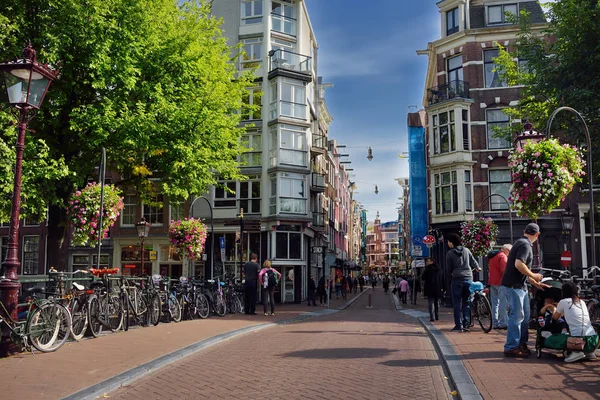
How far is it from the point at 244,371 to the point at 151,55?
14.3m

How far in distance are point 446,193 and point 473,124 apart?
4089 mm

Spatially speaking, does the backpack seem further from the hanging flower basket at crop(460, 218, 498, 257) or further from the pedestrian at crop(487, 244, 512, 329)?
the hanging flower basket at crop(460, 218, 498, 257)

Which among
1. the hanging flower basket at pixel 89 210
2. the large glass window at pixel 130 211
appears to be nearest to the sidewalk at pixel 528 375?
the hanging flower basket at pixel 89 210

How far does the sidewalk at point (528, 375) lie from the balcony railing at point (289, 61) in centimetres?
2766

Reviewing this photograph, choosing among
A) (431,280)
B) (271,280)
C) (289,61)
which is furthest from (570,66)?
(289,61)

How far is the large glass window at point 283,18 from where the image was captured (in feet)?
116

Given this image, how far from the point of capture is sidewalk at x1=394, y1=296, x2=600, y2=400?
580 cm

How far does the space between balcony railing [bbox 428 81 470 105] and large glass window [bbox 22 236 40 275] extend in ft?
87.5

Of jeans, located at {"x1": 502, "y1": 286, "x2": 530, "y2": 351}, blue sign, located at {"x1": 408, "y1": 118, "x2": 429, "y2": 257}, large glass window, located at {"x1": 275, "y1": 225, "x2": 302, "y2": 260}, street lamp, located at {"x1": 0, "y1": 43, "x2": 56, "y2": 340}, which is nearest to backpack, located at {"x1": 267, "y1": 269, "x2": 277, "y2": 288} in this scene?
street lamp, located at {"x1": 0, "y1": 43, "x2": 56, "y2": 340}

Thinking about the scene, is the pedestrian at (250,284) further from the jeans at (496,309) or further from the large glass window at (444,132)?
the large glass window at (444,132)

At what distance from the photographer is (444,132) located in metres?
32.5

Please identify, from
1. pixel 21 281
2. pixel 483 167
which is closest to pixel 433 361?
pixel 21 281

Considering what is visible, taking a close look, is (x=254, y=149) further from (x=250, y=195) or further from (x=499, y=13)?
(x=499, y=13)

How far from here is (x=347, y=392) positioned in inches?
244
